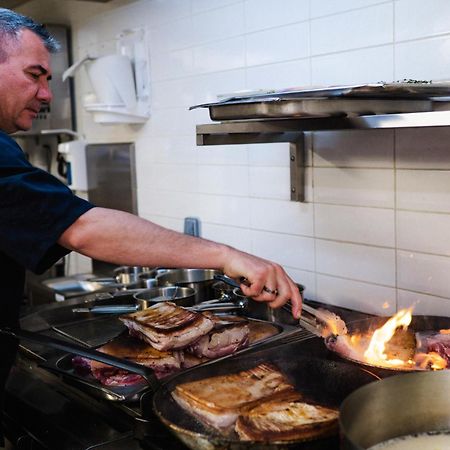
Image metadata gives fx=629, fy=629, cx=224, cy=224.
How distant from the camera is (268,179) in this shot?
7.14 ft

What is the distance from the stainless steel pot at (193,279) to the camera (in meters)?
2.07

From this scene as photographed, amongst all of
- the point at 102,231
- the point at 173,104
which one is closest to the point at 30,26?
the point at 102,231

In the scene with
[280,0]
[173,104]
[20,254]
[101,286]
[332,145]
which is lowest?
[101,286]

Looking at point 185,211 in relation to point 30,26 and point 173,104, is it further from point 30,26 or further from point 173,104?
point 30,26

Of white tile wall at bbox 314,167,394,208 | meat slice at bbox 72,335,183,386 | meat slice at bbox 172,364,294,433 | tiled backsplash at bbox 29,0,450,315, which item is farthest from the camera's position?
white tile wall at bbox 314,167,394,208

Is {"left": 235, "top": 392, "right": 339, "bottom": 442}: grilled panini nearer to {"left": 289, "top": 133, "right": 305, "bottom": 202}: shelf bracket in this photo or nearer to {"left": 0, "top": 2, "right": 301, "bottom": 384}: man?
{"left": 0, "top": 2, "right": 301, "bottom": 384}: man

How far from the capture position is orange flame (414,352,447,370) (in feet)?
4.25

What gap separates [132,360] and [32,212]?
1.50 ft

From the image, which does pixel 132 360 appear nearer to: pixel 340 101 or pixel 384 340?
pixel 384 340

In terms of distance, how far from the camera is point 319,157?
1.95 m

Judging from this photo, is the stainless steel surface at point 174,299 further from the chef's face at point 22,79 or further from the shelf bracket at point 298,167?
the chef's face at point 22,79

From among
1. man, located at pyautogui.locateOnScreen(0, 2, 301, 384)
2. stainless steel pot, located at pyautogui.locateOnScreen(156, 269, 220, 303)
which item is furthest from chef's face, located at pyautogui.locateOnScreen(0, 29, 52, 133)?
stainless steel pot, located at pyautogui.locateOnScreen(156, 269, 220, 303)

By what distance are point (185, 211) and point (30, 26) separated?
1.26 metres

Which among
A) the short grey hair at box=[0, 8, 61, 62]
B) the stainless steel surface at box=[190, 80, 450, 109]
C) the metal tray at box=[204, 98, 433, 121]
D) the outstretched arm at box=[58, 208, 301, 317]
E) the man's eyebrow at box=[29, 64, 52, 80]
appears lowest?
the outstretched arm at box=[58, 208, 301, 317]
